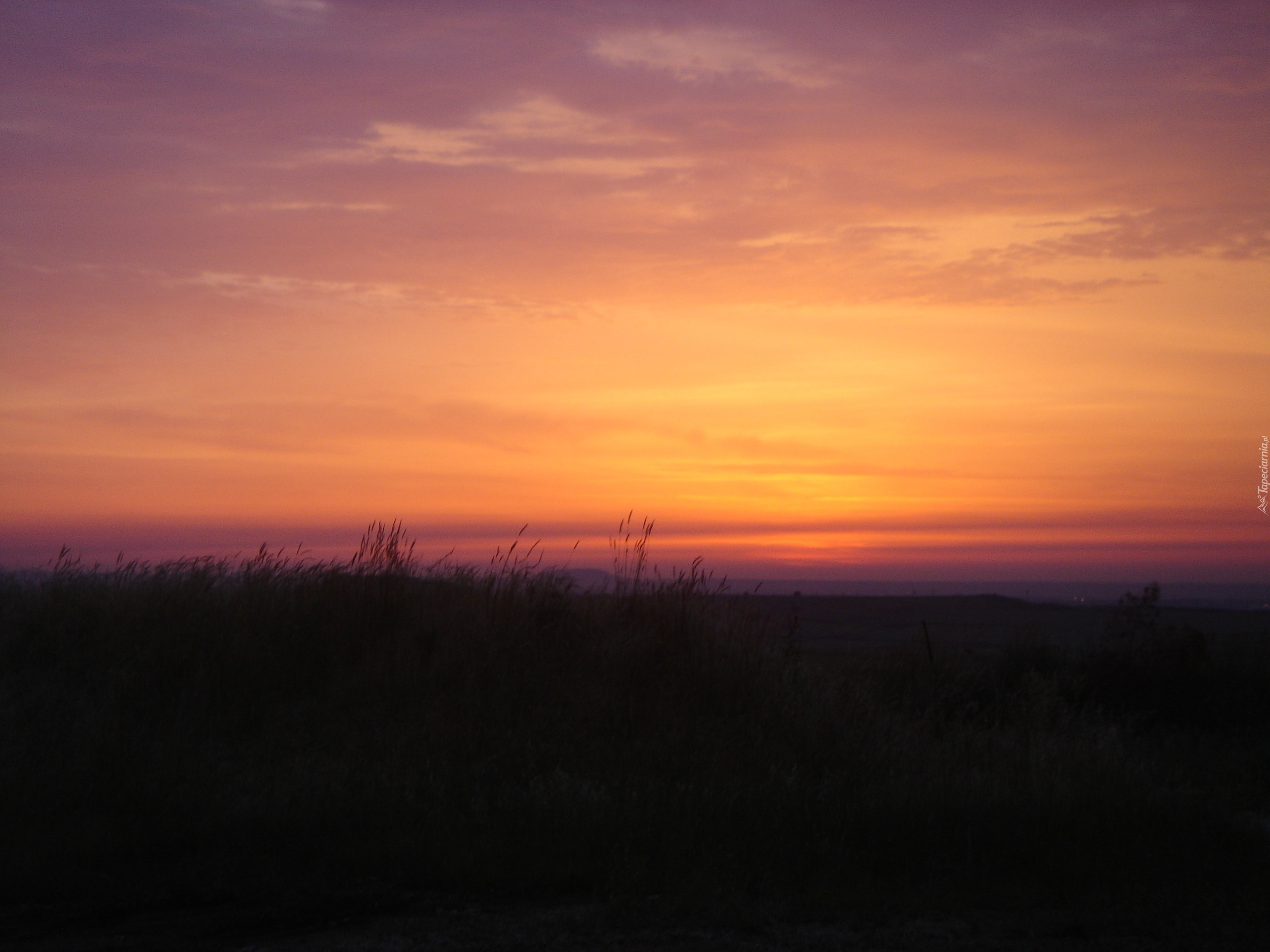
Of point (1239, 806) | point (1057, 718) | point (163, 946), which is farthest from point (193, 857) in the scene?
point (1057, 718)

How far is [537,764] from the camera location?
9.55 meters

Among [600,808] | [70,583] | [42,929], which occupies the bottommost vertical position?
[42,929]

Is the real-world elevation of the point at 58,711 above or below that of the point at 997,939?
above

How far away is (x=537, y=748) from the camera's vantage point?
9.80 m

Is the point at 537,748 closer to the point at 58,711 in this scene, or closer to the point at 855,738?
the point at 855,738

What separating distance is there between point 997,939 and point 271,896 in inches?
202

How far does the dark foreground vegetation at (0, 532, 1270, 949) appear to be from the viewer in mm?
7188

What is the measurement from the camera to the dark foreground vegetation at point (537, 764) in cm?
719

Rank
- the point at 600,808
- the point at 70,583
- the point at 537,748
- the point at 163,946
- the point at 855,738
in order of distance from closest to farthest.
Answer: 1. the point at 163,946
2. the point at 600,808
3. the point at 537,748
4. the point at 855,738
5. the point at 70,583

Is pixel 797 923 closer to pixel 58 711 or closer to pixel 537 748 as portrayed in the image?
pixel 537 748

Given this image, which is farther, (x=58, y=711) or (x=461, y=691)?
(x=461, y=691)

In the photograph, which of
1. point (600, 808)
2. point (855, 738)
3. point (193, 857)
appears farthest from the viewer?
point (855, 738)

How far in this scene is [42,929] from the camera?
6.18m

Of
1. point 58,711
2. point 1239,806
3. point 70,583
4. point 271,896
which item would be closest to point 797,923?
point 271,896
